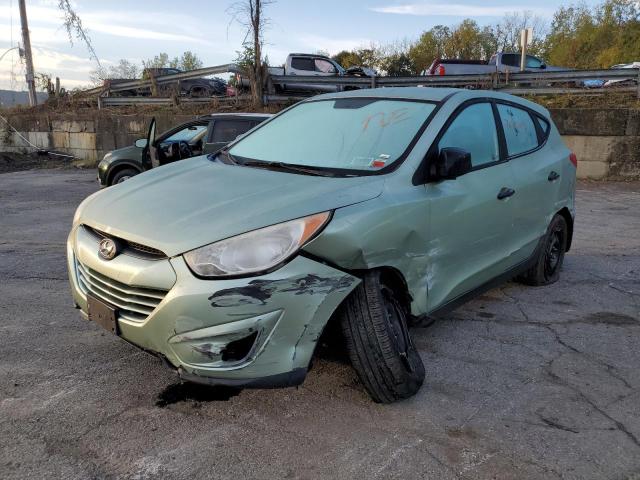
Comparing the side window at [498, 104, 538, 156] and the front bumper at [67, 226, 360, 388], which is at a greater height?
the side window at [498, 104, 538, 156]

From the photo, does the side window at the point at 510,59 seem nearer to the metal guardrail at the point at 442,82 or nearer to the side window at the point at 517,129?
the metal guardrail at the point at 442,82

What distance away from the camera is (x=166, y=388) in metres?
2.97

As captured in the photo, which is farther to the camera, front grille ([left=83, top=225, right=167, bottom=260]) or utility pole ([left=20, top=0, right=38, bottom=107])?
utility pole ([left=20, top=0, right=38, bottom=107])

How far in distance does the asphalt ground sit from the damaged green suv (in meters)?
0.33

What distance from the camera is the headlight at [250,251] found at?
2350mm

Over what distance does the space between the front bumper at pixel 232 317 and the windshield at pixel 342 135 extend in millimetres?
955

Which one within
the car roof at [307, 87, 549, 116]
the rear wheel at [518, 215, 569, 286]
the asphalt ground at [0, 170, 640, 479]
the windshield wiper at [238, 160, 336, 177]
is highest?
the car roof at [307, 87, 549, 116]

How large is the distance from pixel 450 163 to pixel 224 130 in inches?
219

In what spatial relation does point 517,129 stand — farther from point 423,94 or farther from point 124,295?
point 124,295

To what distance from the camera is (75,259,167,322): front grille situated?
2.43 metres

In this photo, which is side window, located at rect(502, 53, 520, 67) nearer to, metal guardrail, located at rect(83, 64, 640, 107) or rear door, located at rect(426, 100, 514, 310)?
metal guardrail, located at rect(83, 64, 640, 107)

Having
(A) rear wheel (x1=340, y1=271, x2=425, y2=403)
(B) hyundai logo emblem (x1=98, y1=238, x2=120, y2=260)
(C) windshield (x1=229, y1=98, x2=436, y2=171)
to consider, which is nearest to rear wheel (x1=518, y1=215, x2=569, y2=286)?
(C) windshield (x1=229, y1=98, x2=436, y2=171)

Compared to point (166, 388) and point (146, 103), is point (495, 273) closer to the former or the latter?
point (166, 388)

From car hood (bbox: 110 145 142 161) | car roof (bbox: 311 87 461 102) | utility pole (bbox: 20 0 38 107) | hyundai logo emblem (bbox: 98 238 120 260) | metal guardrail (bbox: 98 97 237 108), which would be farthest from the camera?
utility pole (bbox: 20 0 38 107)
